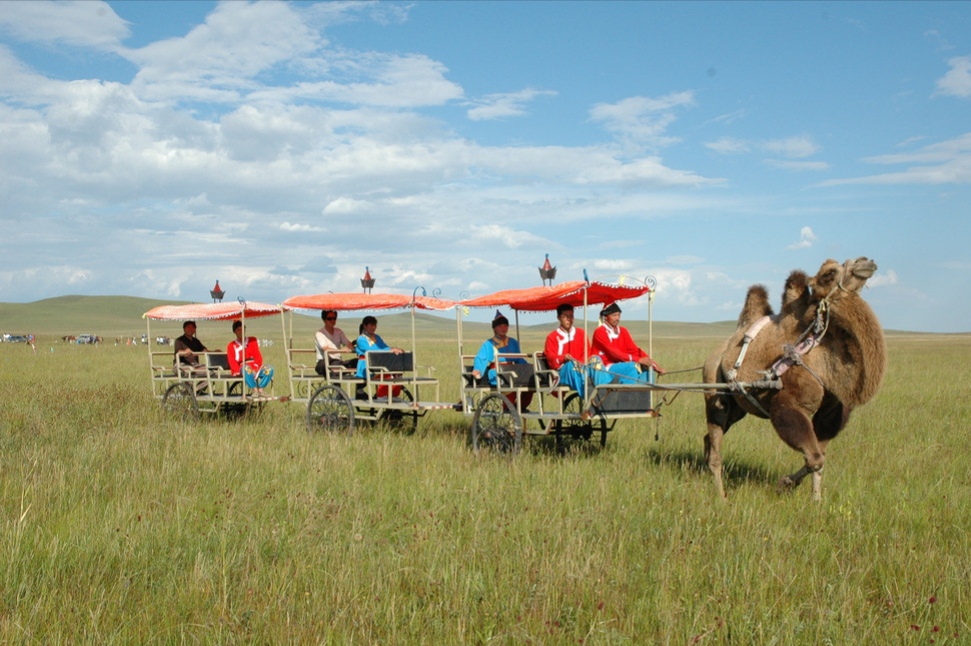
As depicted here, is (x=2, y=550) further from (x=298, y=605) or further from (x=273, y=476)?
(x=273, y=476)

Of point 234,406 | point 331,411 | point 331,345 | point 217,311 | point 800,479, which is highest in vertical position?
point 217,311

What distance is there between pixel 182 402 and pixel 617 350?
858 cm

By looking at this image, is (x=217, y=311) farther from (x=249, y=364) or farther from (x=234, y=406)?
(x=234, y=406)

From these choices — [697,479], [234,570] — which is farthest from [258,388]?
[234,570]

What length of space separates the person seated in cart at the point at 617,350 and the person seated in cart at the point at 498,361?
1.02 metres

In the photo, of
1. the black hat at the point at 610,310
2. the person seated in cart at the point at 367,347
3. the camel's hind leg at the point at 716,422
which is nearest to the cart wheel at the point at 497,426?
the black hat at the point at 610,310

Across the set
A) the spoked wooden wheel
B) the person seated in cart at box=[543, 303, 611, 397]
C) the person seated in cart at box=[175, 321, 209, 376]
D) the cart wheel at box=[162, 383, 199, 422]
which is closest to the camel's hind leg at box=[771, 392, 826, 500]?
the person seated in cart at box=[543, 303, 611, 397]

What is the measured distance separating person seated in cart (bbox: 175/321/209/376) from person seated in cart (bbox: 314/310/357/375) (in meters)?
2.30

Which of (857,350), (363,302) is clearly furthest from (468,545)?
(363,302)

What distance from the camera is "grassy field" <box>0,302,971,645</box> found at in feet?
16.5

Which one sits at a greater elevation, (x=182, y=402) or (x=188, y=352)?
(x=188, y=352)

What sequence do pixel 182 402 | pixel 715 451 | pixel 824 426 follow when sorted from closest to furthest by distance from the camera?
pixel 824 426, pixel 715 451, pixel 182 402

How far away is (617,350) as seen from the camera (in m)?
10.6

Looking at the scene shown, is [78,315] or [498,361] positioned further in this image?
[78,315]
